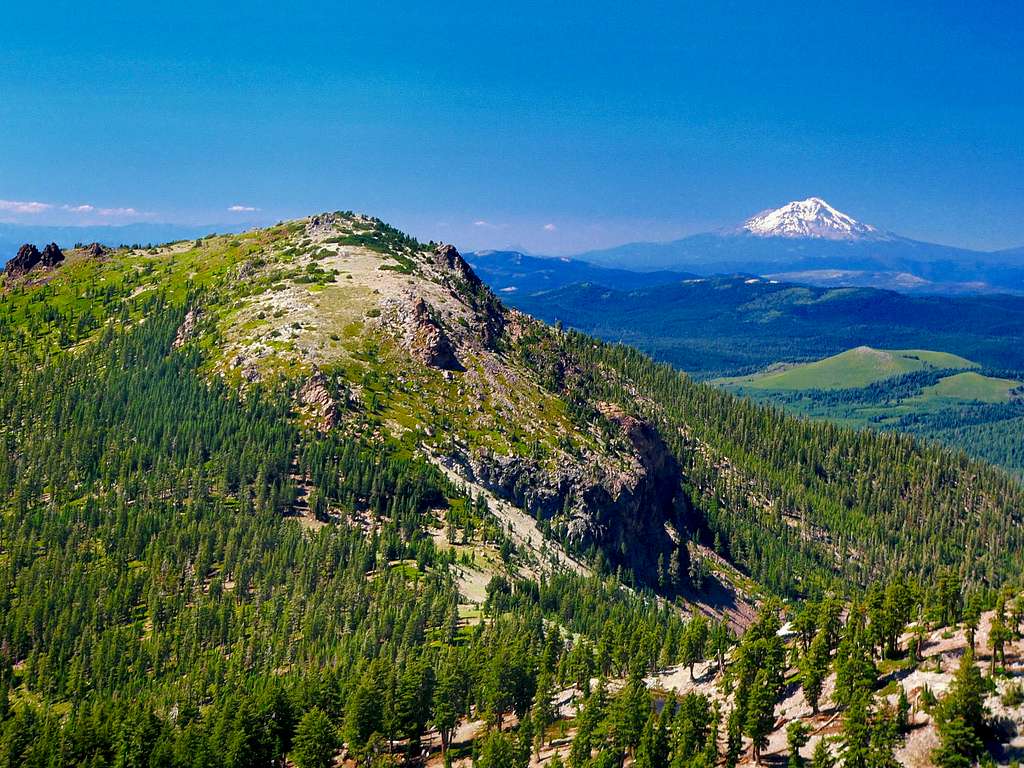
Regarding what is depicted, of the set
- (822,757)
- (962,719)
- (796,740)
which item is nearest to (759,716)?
(796,740)

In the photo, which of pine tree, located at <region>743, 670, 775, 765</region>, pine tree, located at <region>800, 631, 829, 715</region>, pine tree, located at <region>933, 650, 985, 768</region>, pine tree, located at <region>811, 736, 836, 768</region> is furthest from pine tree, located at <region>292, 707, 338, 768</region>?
pine tree, located at <region>933, 650, 985, 768</region>

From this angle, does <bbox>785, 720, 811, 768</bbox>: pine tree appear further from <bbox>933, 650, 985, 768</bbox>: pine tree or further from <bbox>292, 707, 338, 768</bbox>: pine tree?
<bbox>292, 707, 338, 768</bbox>: pine tree

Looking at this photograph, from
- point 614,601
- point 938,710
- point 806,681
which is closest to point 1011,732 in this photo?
point 938,710

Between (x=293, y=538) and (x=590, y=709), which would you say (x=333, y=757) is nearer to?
(x=590, y=709)

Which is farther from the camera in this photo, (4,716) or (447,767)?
(4,716)

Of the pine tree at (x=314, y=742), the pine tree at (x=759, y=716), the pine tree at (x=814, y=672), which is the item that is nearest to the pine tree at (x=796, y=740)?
the pine tree at (x=759, y=716)

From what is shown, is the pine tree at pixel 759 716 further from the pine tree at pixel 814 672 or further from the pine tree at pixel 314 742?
the pine tree at pixel 314 742

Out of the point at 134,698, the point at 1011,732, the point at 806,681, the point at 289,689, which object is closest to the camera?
the point at 1011,732

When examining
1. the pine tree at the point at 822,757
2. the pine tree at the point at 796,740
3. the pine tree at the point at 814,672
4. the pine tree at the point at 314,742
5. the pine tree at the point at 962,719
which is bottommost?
the pine tree at the point at 314,742

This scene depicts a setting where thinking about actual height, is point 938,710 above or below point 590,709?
above

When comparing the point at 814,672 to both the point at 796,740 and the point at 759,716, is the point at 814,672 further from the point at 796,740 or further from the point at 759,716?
the point at 796,740

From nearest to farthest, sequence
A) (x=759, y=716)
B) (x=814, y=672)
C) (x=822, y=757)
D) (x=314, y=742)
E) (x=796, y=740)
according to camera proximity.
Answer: (x=822, y=757)
(x=796, y=740)
(x=759, y=716)
(x=814, y=672)
(x=314, y=742)
